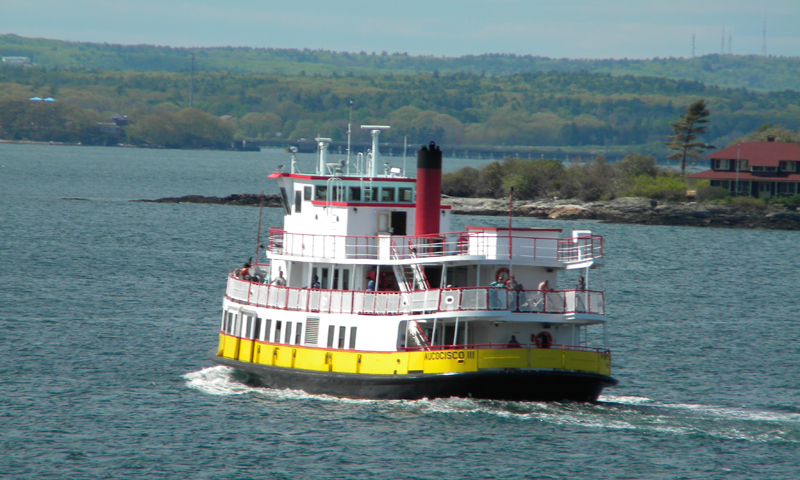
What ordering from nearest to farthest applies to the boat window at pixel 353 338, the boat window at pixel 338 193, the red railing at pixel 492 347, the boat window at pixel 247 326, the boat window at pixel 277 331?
the red railing at pixel 492 347
the boat window at pixel 353 338
the boat window at pixel 277 331
the boat window at pixel 338 193
the boat window at pixel 247 326

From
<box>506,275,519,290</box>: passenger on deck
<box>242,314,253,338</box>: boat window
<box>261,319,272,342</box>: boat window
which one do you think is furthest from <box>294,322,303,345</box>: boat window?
<box>506,275,519,290</box>: passenger on deck

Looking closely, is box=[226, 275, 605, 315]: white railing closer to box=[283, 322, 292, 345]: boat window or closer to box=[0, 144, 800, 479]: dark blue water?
box=[283, 322, 292, 345]: boat window

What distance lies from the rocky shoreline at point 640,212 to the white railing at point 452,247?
7814 centimetres

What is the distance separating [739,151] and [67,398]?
103 meters

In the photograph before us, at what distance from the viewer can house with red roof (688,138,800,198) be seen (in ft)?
380

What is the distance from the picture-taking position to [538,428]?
27938 millimetres

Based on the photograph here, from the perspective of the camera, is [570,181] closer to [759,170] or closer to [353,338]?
[759,170]

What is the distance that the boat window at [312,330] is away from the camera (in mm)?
31234

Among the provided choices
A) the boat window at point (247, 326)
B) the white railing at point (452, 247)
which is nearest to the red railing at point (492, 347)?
the white railing at point (452, 247)

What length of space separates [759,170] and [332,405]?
99189 mm

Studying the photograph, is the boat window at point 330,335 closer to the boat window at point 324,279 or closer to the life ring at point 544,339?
the boat window at point 324,279

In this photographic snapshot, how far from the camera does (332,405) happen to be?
2989cm

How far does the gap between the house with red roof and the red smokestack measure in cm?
9485

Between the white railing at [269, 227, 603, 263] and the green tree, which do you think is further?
the green tree
